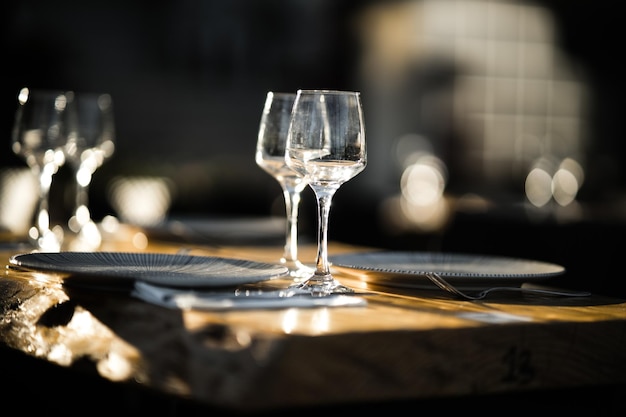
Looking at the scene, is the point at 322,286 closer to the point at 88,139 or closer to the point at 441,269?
the point at 441,269

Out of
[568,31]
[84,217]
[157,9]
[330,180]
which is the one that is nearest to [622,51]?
[568,31]

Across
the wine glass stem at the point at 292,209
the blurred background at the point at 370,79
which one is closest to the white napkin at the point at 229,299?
the wine glass stem at the point at 292,209

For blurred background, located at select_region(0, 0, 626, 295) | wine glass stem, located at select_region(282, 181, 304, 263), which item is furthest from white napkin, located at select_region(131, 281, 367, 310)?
blurred background, located at select_region(0, 0, 626, 295)

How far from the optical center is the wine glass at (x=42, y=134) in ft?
5.49

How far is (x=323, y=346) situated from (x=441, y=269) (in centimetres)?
58

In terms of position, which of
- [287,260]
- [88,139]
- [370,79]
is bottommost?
[287,260]

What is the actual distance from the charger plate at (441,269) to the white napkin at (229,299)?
0.14m

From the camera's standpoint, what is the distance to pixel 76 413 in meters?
1.75

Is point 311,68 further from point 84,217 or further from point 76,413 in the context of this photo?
point 76,413

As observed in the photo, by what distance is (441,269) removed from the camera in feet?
4.64

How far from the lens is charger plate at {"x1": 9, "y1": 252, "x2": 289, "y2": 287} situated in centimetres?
106

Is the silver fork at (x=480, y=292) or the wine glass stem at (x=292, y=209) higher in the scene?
the wine glass stem at (x=292, y=209)

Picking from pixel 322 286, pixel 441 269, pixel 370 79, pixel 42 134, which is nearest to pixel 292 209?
pixel 441 269

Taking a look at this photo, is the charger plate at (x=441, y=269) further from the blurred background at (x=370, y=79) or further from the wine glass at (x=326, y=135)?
the blurred background at (x=370, y=79)
